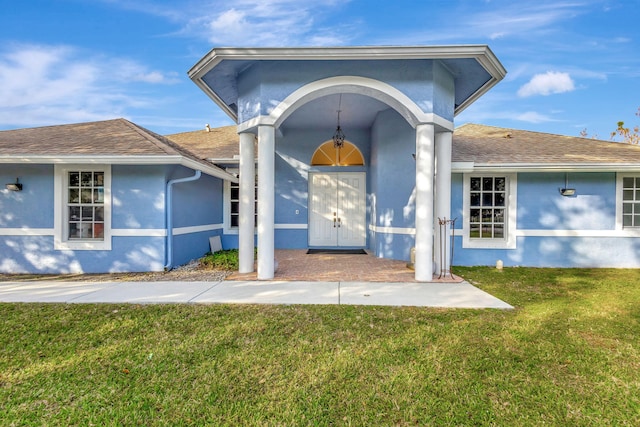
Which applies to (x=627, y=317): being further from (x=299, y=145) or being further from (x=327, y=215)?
(x=299, y=145)

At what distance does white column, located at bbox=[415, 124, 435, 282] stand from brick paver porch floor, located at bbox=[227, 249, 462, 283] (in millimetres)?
392

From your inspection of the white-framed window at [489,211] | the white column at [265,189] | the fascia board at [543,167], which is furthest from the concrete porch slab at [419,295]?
the fascia board at [543,167]

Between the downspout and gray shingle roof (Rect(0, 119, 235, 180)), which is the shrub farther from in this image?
gray shingle roof (Rect(0, 119, 235, 180))

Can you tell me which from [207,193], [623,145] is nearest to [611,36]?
[623,145]

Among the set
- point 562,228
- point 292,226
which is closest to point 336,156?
point 292,226

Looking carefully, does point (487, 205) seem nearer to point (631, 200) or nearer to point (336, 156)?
point (631, 200)

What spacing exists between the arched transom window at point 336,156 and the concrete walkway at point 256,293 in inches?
235

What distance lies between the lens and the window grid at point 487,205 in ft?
27.4

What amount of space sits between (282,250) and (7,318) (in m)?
7.19

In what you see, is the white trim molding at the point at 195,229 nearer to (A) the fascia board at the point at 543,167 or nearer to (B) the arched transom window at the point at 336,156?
(B) the arched transom window at the point at 336,156

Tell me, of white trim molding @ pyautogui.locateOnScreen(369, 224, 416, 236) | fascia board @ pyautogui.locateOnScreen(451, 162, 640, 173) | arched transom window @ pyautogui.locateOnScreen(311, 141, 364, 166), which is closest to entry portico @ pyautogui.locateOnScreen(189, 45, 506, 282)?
fascia board @ pyautogui.locateOnScreen(451, 162, 640, 173)

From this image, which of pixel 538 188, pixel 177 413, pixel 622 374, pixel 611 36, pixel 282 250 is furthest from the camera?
pixel 611 36

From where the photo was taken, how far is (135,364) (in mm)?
3080

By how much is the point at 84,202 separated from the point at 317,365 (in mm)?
7396
